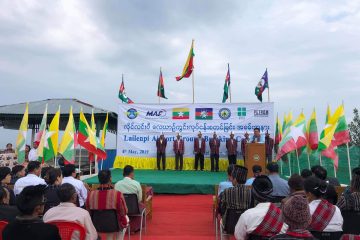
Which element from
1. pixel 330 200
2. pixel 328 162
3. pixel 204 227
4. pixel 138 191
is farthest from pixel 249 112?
pixel 330 200

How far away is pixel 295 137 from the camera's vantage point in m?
8.80

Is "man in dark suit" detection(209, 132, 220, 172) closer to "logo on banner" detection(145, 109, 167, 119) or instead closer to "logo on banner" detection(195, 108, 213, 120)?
"logo on banner" detection(195, 108, 213, 120)

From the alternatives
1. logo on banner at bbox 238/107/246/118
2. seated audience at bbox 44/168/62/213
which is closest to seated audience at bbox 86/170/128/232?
seated audience at bbox 44/168/62/213

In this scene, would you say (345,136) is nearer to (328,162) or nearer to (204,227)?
(328,162)

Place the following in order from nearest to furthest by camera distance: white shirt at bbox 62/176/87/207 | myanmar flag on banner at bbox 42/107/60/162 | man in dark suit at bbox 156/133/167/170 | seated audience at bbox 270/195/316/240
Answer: seated audience at bbox 270/195/316/240 → white shirt at bbox 62/176/87/207 → myanmar flag on banner at bbox 42/107/60/162 → man in dark suit at bbox 156/133/167/170

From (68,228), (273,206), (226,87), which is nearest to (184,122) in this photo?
(226,87)

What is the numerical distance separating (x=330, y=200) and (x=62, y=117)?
49.2ft

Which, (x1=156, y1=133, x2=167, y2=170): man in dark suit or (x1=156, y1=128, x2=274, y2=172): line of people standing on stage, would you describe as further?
(x1=156, y1=133, x2=167, y2=170): man in dark suit

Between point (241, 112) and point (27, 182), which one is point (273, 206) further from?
point (241, 112)

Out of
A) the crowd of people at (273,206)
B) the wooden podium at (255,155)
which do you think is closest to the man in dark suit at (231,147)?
the wooden podium at (255,155)

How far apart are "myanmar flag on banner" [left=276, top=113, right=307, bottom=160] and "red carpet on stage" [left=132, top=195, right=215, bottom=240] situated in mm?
2265

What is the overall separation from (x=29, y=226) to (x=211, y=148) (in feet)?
35.0

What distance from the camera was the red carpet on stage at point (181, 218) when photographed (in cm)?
543

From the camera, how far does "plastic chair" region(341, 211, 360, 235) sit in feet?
11.1
